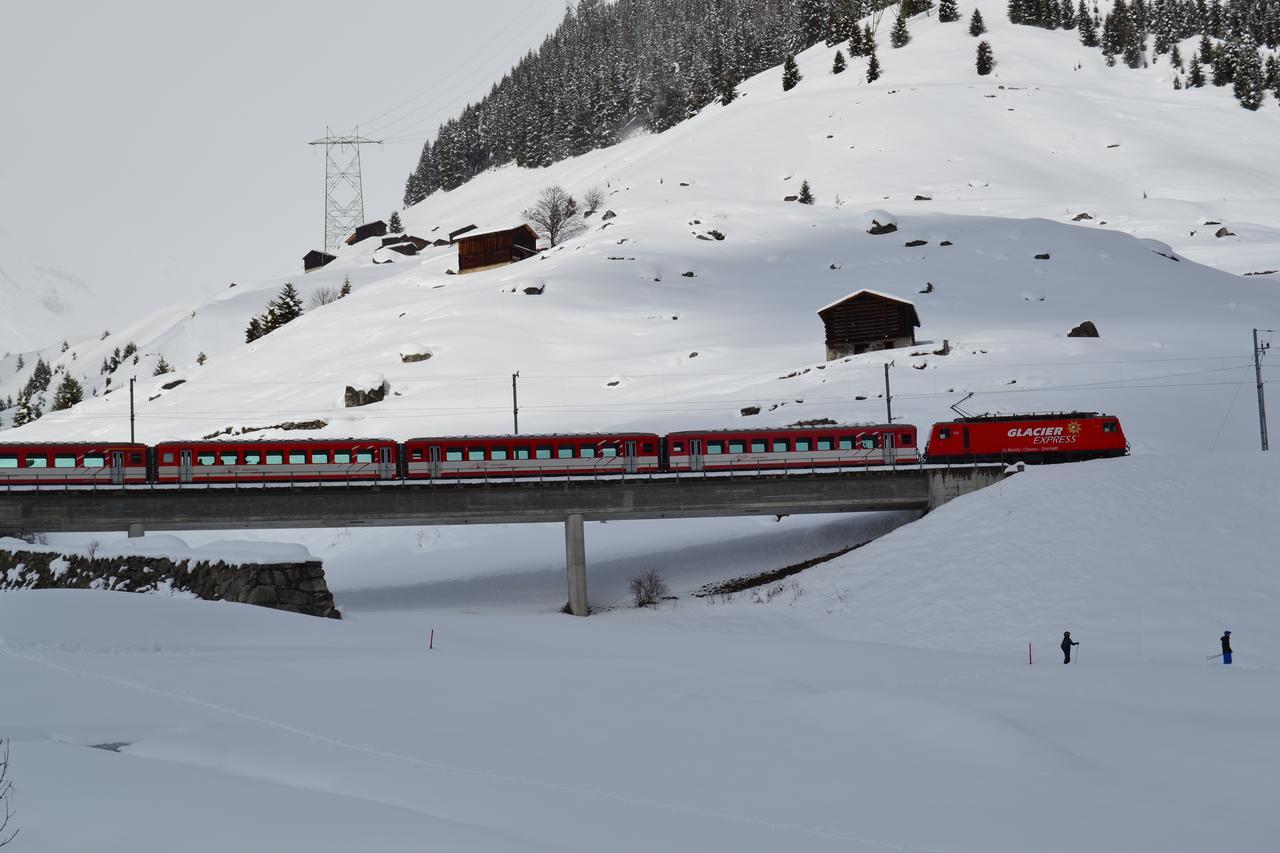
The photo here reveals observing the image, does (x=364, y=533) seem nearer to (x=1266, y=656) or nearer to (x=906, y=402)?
(x=906, y=402)

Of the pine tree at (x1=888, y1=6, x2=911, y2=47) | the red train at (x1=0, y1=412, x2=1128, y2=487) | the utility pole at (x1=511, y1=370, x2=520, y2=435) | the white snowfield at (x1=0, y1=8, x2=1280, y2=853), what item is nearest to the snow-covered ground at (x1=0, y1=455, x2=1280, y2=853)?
the white snowfield at (x1=0, y1=8, x2=1280, y2=853)

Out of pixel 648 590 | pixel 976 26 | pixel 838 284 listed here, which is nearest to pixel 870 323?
pixel 838 284

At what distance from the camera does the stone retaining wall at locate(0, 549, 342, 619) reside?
28.6m

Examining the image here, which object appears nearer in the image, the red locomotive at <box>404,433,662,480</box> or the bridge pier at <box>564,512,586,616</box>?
the bridge pier at <box>564,512,586,616</box>

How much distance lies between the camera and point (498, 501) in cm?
4316

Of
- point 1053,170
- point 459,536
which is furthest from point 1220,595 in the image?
point 1053,170

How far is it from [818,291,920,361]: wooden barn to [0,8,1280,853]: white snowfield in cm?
308

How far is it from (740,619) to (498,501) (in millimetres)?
12558

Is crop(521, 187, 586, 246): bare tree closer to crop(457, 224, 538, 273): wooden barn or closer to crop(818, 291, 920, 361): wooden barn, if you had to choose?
crop(457, 224, 538, 273): wooden barn

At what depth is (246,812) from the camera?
422 inches

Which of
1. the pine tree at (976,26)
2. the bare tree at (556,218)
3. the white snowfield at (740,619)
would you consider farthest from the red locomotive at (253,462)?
the pine tree at (976,26)

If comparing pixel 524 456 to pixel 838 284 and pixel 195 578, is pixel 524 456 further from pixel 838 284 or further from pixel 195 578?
pixel 838 284

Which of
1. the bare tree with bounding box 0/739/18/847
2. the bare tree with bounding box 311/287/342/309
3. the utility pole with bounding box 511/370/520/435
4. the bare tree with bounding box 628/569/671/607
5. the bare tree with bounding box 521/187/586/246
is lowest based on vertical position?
the bare tree with bounding box 628/569/671/607

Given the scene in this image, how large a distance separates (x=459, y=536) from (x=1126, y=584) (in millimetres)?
32666
